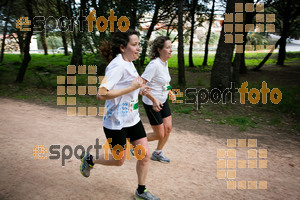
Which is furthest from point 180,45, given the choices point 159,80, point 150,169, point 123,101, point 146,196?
point 146,196

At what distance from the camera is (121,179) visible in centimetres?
373

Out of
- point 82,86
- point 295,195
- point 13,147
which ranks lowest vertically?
point 295,195

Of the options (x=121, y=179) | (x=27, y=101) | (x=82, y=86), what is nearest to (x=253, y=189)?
(x=121, y=179)

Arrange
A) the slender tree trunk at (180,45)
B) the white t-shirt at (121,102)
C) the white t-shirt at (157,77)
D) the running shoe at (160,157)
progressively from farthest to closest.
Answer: the slender tree trunk at (180,45) → the running shoe at (160,157) → the white t-shirt at (157,77) → the white t-shirt at (121,102)

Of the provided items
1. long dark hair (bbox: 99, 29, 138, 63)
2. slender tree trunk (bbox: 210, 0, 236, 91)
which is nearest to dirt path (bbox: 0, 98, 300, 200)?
long dark hair (bbox: 99, 29, 138, 63)

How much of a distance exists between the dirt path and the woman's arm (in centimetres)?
142

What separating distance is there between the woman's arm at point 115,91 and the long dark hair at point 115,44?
51cm

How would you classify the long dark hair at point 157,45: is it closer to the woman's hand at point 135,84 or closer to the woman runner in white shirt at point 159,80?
the woman runner in white shirt at point 159,80

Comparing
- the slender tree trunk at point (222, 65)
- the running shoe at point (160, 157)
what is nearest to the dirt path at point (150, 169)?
the running shoe at point (160, 157)

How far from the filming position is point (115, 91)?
2684 mm

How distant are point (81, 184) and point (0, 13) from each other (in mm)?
10474

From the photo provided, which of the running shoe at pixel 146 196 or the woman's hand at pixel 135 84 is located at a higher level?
the woman's hand at pixel 135 84

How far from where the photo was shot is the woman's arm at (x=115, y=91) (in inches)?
104

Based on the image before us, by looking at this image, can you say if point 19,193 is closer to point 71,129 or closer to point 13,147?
point 13,147
